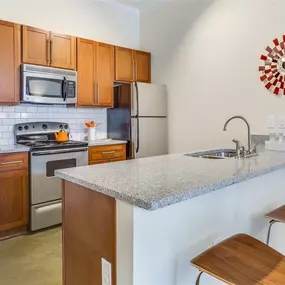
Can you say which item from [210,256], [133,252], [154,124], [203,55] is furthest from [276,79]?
[133,252]

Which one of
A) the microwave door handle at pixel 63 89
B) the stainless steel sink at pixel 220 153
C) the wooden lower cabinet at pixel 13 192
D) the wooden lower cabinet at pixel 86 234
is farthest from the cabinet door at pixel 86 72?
the wooden lower cabinet at pixel 86 234

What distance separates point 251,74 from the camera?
3301 mm

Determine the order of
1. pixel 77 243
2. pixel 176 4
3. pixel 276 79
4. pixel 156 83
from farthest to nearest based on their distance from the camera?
pixel 156 83 < pixel 176 4 < pixel 276 79 < pixel 77 243

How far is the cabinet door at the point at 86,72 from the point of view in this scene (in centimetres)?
368

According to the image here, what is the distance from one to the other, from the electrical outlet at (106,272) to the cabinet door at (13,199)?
75.8 inches

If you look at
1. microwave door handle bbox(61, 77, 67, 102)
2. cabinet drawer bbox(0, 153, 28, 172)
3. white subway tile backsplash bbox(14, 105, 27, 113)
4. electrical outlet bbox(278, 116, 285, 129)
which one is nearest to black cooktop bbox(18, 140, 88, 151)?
cabinet drawer bbox(0, 153, 28, 172)

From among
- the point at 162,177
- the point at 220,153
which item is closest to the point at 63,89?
the point at 220,153

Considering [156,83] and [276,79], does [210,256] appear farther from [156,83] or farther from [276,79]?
[156,83]

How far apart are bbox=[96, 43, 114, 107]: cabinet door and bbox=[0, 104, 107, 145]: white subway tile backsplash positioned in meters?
0.34

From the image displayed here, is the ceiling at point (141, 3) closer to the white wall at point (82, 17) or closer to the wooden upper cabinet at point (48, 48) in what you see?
the white wall at point (82, 17)

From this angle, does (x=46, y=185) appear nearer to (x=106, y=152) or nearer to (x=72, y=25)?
(x=106, y=152)

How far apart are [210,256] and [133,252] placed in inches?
14.4

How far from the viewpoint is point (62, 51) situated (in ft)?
11.5

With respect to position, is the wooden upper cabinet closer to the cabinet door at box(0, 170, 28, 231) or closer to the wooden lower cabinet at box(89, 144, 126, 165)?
the wooden lower cabinet at box(89, 144, 126, 165)
